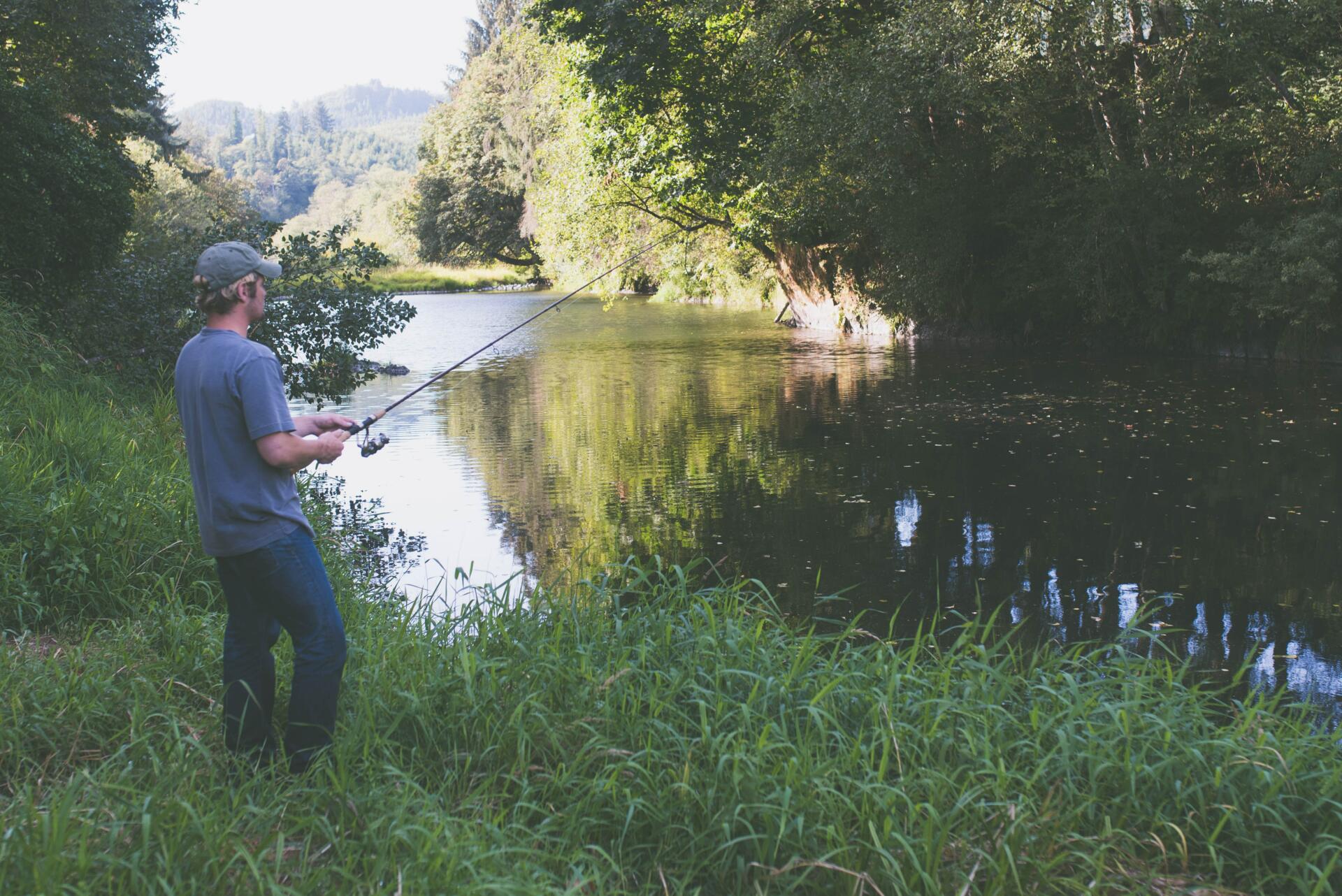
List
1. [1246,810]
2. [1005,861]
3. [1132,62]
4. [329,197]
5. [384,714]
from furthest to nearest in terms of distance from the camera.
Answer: [329,197]
[1132,62]
[384,714]
[1246,810]
[1005,861]

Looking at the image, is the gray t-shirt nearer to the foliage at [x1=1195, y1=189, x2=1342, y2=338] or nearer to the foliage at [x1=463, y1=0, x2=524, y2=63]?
the foliage at [x1=1195, y1=189, x2=1342, y2=338]

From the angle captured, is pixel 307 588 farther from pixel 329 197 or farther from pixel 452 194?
pixel 329 197

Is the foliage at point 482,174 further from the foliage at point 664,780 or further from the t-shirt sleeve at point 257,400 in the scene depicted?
the t-shirt sleeve at point 257,400

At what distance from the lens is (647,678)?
3.80 m

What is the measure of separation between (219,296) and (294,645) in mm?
1050

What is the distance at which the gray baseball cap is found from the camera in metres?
3.17

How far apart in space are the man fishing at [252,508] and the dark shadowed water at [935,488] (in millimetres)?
2750

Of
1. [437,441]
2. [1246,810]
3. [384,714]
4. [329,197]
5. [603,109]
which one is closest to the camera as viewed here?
[1246,810]

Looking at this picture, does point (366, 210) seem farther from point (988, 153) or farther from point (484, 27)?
point (988, 153)

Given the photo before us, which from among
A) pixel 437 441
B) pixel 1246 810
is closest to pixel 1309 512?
pixel 1246 810

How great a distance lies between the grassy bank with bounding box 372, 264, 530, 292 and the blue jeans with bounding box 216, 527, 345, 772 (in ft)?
160

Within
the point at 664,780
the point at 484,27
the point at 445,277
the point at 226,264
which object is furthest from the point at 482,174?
the point at 664,780

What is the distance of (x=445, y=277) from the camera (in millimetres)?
55969

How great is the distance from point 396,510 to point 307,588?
599 cm
